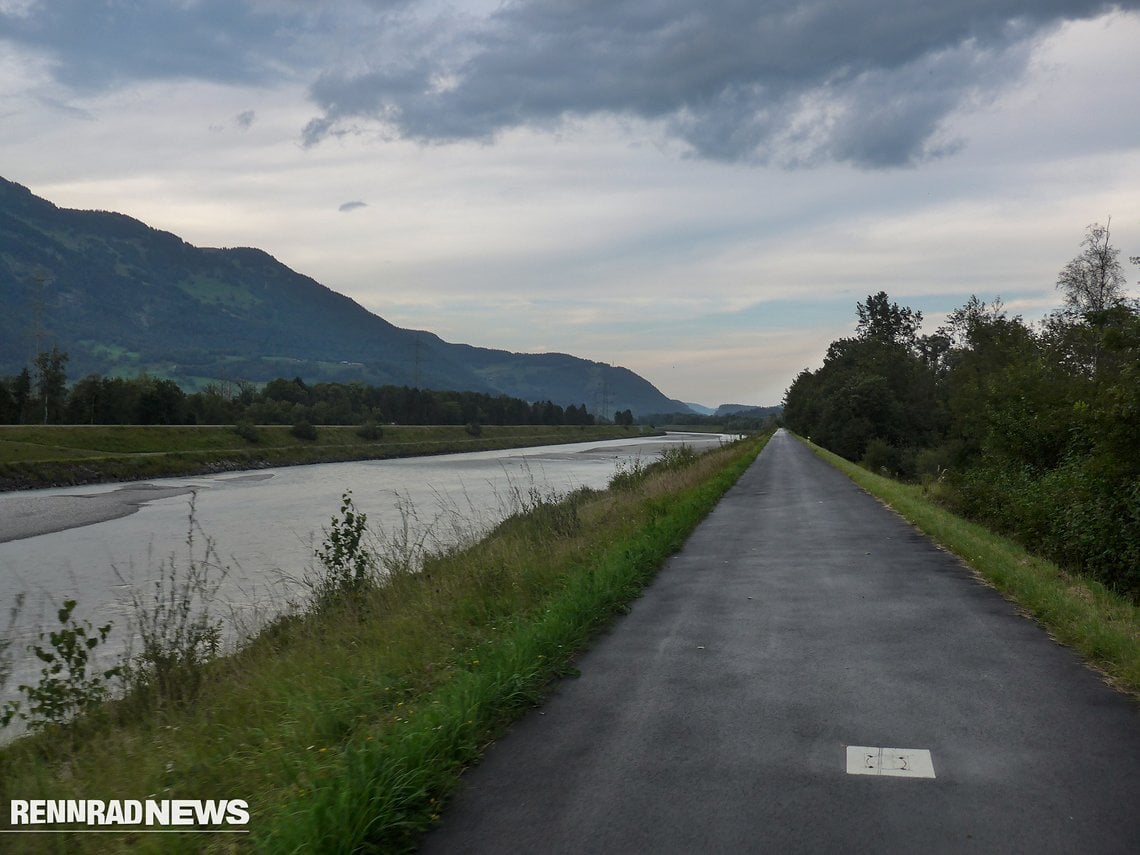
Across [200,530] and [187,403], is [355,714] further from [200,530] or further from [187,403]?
[187,403]

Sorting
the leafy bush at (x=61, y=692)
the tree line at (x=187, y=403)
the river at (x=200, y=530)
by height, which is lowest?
the river at (x=200, y=530)

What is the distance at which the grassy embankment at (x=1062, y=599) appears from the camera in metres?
7.09

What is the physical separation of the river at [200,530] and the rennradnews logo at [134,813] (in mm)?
4556

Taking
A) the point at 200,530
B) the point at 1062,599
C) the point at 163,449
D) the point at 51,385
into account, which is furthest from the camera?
the point at 51,385

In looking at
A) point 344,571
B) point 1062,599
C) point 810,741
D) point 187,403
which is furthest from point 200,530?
point 187,403

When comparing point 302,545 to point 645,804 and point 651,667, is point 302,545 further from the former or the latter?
point 645,804

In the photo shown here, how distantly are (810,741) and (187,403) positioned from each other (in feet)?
315

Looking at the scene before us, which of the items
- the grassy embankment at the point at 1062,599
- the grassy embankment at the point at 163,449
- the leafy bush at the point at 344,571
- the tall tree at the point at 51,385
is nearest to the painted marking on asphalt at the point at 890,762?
the grassy embankment at the point at 1062,599

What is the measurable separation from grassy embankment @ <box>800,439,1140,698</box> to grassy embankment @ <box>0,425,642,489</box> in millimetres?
45906

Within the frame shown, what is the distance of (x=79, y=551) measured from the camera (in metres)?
23.5

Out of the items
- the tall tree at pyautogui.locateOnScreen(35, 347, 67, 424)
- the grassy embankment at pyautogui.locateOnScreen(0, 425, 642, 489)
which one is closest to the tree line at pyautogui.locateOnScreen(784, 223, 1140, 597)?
the grassy embankment at pyautogui.locateOnScreen(0, 425, 642, 489)

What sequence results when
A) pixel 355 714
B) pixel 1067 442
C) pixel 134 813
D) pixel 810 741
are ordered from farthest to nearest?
1. pixel 1067 442
2. pixel 355 714
3. pixel 810 741
4. pixel 134 813

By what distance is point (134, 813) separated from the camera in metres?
4.84

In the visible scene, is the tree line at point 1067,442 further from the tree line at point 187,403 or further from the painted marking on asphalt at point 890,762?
the tree line at point 187,403
